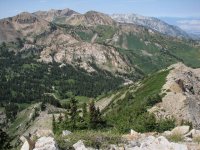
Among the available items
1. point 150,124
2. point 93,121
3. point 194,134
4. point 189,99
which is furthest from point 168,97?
point 194,134

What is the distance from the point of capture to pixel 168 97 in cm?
13975

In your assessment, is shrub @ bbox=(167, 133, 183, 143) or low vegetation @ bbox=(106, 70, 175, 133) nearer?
shrub @ bbox=(167, 133, 183, 143)

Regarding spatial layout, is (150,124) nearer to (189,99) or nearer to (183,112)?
(183,112)

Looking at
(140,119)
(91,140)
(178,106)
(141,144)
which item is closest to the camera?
(141,144)

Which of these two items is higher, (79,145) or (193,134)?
(79,145)

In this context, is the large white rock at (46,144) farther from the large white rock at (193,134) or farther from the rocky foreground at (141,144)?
the large white rock at (193,134)

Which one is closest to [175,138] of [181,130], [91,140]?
[181,130]

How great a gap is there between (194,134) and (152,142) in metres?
9.18

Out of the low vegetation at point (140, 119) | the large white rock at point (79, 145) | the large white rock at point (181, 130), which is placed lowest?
the low vegetation at point (140, 119)

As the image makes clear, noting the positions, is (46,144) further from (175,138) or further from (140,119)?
(140,119)

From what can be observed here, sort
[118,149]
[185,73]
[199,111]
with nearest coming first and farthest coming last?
[118,149], [199,111], [185,73]

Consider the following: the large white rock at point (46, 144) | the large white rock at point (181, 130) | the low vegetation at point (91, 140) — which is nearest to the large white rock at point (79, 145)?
the low vegetation at point (91, 140)

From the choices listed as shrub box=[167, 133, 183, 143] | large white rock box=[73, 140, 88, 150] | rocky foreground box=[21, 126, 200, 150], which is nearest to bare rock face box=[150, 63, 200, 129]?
shrub box=[167, 133, 183, 143]

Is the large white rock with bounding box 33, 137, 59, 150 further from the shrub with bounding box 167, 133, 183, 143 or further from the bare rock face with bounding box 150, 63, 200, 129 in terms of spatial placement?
the bare rock face with bounding box 150, 63, 200, 129
